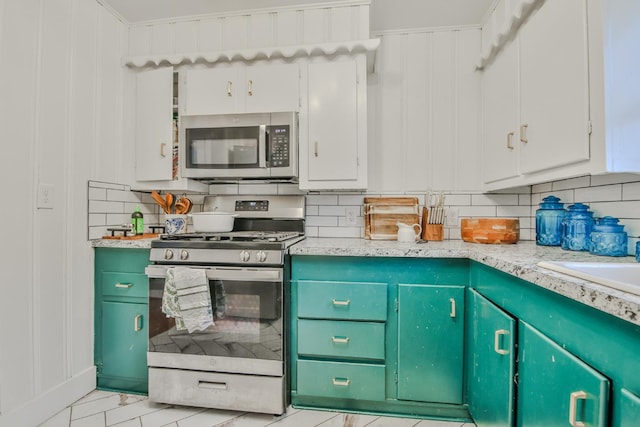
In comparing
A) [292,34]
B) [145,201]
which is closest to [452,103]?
[292,34]

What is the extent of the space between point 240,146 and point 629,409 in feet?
6.52

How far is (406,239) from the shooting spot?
1.94 meters

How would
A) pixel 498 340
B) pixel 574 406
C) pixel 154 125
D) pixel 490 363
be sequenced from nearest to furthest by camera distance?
pixel 574 406, pixel 498 340, pixel 490 363, pixel 154 125

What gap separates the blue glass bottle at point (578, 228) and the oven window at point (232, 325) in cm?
144

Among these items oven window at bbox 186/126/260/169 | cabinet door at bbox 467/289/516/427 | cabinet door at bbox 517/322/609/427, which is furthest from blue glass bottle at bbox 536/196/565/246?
oven window at bbox 186/126/260/169

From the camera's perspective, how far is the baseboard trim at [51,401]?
1479mm

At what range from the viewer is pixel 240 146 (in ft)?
6.67

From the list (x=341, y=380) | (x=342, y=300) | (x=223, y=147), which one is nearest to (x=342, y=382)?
(x=341, y=380)

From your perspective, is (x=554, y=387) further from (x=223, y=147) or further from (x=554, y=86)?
(x=223, y=147)

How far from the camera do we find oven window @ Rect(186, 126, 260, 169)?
6.62ft

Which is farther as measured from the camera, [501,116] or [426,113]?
[426,113]

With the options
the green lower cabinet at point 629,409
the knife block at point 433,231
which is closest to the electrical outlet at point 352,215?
the knife block at point 433,231

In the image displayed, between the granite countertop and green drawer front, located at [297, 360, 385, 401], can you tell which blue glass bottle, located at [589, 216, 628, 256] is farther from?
green drawer front, located at [297, 360, 385, 401]

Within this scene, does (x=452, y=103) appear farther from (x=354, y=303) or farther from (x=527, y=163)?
(x=354, y=303)
